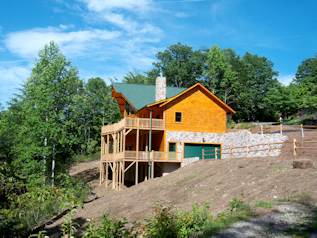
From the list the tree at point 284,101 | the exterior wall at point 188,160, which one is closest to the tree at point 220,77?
the tree at point 284,101

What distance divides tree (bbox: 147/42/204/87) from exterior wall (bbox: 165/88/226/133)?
2926 cm

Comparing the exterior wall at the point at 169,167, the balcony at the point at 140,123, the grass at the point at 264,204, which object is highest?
the balcony at the point at 140,123

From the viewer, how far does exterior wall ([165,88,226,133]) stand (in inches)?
1101

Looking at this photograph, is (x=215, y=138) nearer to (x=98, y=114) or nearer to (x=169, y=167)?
(x=169, y=167)

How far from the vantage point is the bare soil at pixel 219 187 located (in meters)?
12.3

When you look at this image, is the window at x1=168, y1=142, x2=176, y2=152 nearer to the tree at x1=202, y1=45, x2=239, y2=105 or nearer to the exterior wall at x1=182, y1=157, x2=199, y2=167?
the exterior wall at x1=182, y1=157, x2=199, y2=167

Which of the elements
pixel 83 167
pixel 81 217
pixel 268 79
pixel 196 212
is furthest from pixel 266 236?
pixel 268 79

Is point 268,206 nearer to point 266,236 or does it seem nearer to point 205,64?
point 266,236

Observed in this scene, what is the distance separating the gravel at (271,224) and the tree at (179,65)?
4950 centimetres

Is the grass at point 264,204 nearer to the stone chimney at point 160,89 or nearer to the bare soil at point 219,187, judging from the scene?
the bare soil at point 219,187

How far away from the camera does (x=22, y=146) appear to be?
29422mm

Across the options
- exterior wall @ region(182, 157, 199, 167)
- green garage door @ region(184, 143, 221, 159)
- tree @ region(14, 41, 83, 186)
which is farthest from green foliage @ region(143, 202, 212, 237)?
tree @ region(14, 41, 83, 186)

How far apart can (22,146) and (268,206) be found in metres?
25.3

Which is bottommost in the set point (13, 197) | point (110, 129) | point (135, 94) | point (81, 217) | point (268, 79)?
point (81, 217)
